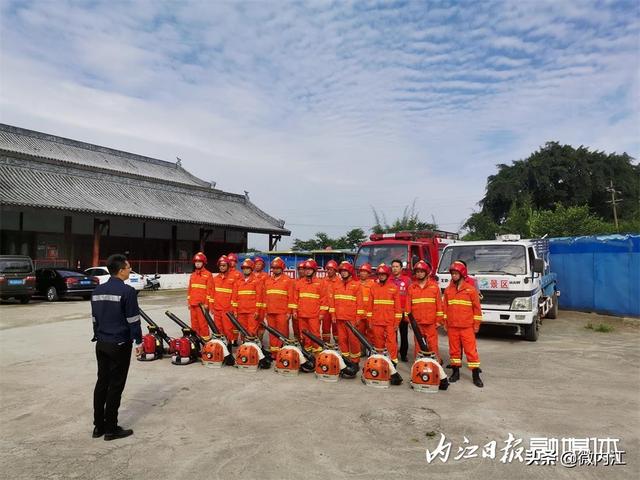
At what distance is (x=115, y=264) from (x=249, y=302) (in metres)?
3.41

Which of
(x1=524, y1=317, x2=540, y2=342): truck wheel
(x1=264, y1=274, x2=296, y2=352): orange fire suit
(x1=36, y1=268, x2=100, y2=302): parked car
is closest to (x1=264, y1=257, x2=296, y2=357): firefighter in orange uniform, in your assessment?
(x1=264, y1=274, x2=296, y2=352): orange fire suit

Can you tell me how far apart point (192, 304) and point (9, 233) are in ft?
57.3

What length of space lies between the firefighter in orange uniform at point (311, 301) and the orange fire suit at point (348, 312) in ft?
0.90

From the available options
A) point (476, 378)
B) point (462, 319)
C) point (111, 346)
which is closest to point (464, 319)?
point (462, 319)

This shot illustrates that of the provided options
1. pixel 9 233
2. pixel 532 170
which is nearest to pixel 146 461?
pixel 9 233

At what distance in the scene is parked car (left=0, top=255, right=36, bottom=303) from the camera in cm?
1584

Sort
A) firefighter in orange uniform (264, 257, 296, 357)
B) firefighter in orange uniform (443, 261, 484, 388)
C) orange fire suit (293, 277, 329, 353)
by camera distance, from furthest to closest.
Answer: firefighter in orange uniform (264, 257, 296, 357)
orange fire suit (293, 277, 329, 353)
firefighter in orange uniform (443, 261, 484, 388)

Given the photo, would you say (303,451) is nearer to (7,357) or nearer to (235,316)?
(235,316)

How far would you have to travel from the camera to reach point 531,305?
8.98 m

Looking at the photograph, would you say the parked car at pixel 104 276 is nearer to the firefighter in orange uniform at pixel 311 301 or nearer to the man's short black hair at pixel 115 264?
the firefighter in orange uniform at pixel 311 301

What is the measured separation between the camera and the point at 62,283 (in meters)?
17.7

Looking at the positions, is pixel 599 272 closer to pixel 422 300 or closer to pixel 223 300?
pixel 422 300

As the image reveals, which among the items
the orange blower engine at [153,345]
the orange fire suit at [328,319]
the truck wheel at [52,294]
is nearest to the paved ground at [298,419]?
the orange blower engine at [153,345]

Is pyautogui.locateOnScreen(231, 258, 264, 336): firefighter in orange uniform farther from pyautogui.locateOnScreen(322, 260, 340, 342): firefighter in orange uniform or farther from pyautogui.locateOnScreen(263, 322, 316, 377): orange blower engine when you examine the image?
pyautogui.locateOnScreen(322, 260, 340, 342): firefighter in orange uniform
